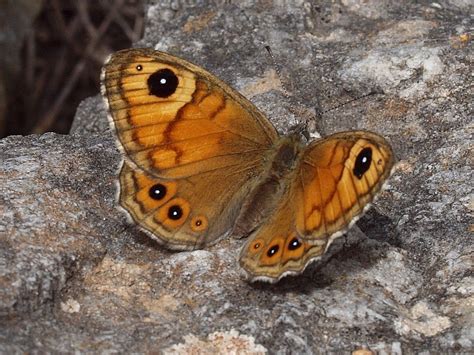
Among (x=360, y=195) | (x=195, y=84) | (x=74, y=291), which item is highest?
(x=195, y=84)

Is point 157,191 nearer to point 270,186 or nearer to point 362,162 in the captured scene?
point 270,186

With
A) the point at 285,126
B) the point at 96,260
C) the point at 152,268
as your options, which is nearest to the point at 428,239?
the point at 285,126

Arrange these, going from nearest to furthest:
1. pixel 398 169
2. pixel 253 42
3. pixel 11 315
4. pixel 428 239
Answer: pixel 11 315 < pixel 428 239 < pixel 398 169 < pixel 253 42

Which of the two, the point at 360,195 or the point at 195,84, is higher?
the point at 195,84

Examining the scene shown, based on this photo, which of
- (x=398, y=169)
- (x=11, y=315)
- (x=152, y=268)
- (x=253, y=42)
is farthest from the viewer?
(x=253, y=42)

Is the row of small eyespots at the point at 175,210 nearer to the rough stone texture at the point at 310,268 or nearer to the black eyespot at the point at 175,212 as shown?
the black eyespot at the point at 175,212

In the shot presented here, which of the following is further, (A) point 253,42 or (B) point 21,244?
(A) point 253,42

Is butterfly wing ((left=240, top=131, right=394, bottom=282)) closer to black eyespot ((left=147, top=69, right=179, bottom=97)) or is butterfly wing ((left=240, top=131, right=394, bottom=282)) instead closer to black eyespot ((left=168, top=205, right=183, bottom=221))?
black eyespot ((left=168, top=205, right=183, bottom=221))

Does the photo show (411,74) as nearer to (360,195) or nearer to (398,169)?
(398,169)
